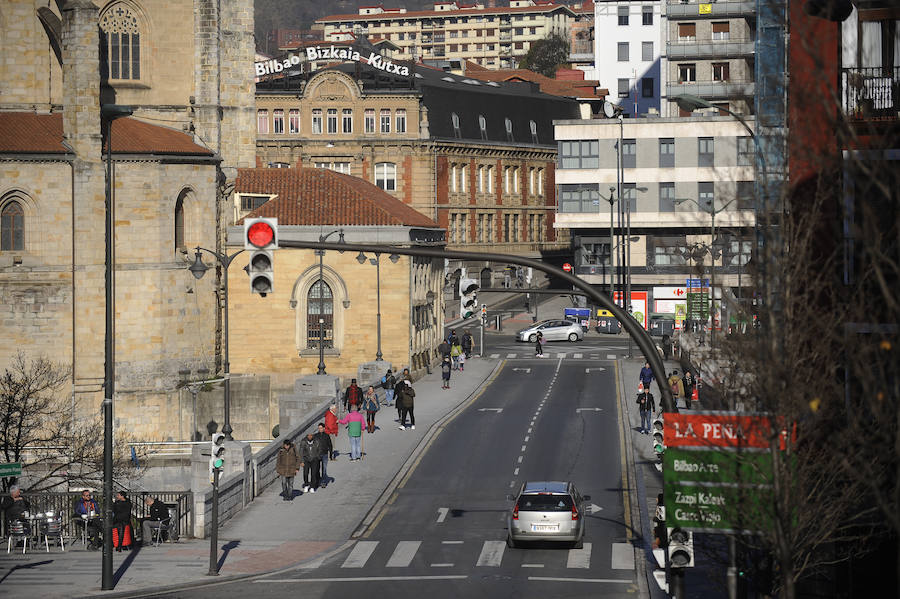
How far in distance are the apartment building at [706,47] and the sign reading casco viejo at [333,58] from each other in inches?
769

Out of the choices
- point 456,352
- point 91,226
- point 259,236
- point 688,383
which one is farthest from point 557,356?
point 259,236

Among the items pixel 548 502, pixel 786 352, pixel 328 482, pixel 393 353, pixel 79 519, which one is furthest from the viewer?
pixel 393 353

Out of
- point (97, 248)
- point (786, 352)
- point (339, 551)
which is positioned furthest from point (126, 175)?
point (786, 352)

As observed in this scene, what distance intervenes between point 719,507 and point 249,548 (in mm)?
15806

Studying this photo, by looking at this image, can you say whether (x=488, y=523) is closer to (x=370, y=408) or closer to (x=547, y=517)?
(x=547, y=517)

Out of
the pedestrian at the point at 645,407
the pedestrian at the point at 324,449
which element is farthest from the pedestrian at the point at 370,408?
the pedestrian at the point at 645,407

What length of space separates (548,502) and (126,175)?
33649 mm

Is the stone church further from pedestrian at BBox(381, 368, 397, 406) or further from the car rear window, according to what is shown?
the car rear window

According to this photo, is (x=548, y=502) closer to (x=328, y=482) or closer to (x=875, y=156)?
(x=328, y=482)

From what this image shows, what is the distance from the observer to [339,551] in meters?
31.9

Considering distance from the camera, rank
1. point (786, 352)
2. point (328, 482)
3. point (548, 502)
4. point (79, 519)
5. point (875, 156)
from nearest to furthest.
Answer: point (875, 156) → point (786, 352) → point (548, 502) → point (79, 519) → point (328, 482)

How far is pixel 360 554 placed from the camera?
31.5 metres

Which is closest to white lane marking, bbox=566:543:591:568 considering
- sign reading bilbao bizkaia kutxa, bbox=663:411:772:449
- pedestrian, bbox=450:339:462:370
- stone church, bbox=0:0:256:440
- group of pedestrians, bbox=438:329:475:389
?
sign reading bilbao bizkaia kutxa, bbox=663:411:772:449

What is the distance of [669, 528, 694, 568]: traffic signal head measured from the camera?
20.1 metres
